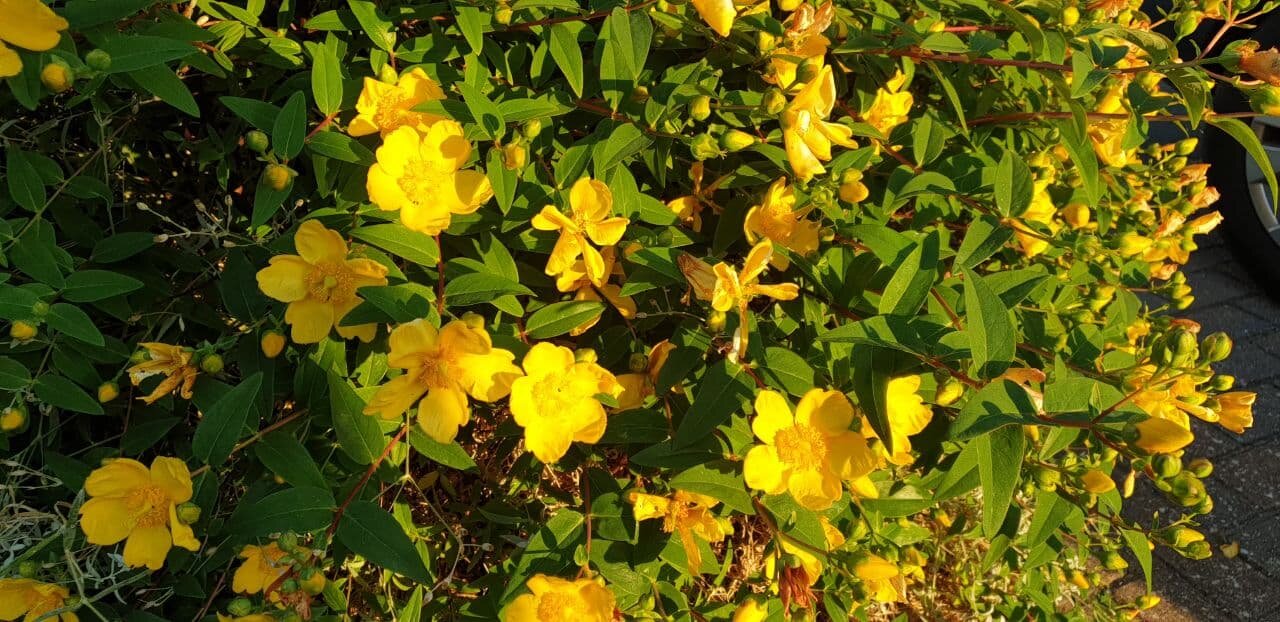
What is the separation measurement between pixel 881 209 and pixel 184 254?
1.27 meters

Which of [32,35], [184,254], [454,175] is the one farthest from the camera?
[184,254]

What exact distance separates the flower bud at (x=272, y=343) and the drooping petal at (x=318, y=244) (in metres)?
0.14

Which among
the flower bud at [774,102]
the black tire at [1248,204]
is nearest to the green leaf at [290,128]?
the flower bud at [774,102]

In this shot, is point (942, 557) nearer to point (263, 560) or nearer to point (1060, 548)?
point (1060, 548)

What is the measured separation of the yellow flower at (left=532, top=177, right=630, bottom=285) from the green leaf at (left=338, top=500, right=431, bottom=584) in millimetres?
427

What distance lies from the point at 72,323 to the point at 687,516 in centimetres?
97

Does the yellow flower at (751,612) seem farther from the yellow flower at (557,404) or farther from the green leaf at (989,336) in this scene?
the green leaf at (989,336)

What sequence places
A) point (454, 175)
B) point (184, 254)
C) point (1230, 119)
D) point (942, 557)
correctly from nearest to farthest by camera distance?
point (454, 175) < point (1230, 119) < point (184, 254) < point (942, 557)

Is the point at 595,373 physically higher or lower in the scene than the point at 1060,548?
higher

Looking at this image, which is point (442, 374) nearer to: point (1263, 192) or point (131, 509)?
point (131, 509)

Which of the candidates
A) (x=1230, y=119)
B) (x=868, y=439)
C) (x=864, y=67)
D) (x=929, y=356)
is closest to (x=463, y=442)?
(x=868, y=439)

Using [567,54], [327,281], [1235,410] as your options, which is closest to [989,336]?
[1235,410]

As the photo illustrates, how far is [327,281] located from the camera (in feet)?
3.75

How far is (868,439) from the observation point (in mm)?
1256
